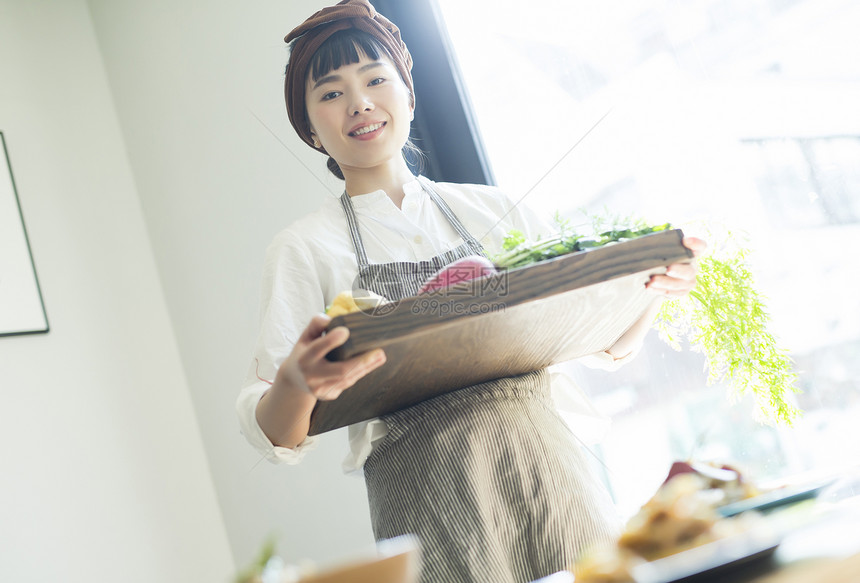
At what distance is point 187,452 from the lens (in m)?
2.10

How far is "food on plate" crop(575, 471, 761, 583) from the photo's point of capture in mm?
466

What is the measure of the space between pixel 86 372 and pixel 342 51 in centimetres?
125

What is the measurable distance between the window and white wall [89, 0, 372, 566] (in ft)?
1.39

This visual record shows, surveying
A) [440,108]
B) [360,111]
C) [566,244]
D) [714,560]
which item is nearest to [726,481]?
[714,560]

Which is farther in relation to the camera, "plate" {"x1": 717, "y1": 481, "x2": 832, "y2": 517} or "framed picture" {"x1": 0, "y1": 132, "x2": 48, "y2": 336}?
"framed picture" {"x1": 0, "y1": 132, "x2": 48, "y2": 336}

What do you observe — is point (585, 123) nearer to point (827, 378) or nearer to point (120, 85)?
point (827, 378)

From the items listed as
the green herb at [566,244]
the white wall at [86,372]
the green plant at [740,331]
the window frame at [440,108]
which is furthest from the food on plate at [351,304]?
the white wall at [86,372]

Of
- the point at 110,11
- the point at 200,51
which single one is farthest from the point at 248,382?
the point at 110,11

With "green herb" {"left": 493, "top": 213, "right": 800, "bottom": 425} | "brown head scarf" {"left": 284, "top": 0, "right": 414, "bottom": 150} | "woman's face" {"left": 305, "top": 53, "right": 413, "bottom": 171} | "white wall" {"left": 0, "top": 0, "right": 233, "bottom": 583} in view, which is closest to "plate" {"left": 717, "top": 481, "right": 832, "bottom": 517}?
"green herb" {"left": 493, "top": 213, "right": 800, "bottom": 425}

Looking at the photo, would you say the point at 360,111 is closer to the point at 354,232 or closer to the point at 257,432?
the point at 354,232

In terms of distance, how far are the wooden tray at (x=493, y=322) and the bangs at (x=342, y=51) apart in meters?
0.60

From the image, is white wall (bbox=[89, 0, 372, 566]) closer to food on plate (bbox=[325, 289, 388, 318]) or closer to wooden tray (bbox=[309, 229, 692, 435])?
wooden tray (bbox=[309, 229, 692, 435])

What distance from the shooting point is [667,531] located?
486 mm

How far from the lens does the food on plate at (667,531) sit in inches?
18.3
